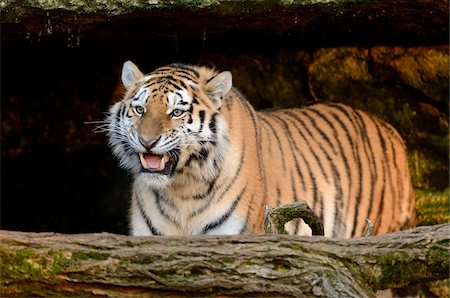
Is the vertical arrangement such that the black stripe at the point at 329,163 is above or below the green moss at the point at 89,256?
above

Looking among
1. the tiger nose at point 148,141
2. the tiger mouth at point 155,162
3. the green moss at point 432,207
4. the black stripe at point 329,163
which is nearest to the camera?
the tiger nose at point 148,141

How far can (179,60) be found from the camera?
22.0 ft

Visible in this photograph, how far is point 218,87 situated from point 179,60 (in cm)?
191

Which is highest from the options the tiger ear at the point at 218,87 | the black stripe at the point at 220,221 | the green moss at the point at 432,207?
the tiger ear at the point at 218,87

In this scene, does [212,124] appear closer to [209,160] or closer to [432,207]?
[209,160]

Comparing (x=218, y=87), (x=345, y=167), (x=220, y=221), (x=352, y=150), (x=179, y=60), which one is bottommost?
(x=220, y=221)

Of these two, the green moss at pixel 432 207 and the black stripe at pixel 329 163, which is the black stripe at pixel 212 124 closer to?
the black stripe at pixel 329 163

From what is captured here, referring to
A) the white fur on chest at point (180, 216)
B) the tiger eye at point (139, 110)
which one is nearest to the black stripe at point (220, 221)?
the white fur on chest at point (180, 216)

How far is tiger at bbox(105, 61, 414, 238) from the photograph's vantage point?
15.3 ft


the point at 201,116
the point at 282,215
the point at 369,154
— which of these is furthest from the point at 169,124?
the point at 369,154

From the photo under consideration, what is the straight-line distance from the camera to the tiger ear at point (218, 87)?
4.82 m

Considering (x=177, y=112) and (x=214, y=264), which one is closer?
(x=214, y=264)

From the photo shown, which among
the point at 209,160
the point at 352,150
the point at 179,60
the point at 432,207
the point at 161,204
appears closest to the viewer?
the point at 209,160

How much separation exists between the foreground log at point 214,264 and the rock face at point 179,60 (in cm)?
151
